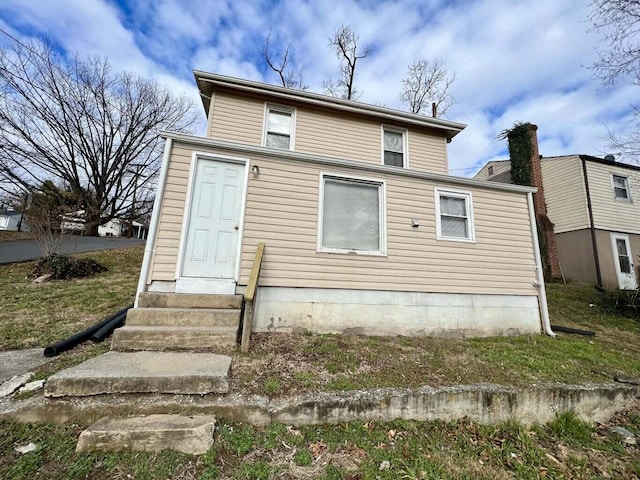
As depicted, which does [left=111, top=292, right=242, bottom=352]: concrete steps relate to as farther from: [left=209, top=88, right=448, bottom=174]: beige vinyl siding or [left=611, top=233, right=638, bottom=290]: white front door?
[left=611, top=233, right=638, bottom=290]: white front door

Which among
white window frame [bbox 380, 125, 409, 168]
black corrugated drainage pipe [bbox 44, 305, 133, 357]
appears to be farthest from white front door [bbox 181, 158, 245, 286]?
white window frame [bbox 380, 125, 409, 168]

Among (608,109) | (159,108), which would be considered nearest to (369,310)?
(608,109)

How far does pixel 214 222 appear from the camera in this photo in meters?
4.41

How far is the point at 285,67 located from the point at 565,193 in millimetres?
14558

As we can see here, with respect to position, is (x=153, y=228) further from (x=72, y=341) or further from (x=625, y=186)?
(x=625, y=186)

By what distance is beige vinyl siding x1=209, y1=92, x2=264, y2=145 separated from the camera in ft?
23.4

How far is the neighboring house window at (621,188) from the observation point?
468 inches

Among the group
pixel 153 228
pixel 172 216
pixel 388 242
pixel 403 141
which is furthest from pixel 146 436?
pixel 403 141

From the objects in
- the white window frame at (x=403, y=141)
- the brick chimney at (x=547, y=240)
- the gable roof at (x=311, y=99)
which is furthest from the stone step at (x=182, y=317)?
the brick chimney at (x=547, y=240)

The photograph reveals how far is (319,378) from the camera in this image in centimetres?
294

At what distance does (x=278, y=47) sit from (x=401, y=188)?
1250 centimetres

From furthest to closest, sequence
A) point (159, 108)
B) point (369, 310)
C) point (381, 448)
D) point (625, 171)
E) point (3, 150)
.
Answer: point (159, 108)
point (3, 150)
point (625, 171)
point (369, 310)
point (381, 448)

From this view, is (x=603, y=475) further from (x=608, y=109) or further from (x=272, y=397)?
(x=608, y=109)

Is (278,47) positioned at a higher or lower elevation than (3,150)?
higher
